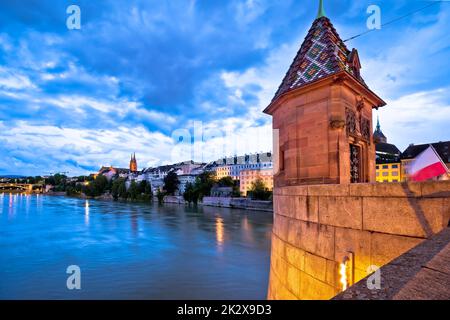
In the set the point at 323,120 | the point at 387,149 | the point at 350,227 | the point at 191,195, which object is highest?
the point at 387,149

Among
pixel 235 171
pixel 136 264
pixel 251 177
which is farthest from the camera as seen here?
pixel 235 171

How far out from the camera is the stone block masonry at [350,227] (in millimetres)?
3402

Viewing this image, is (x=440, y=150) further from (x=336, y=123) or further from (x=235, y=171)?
(x=235, y=171)

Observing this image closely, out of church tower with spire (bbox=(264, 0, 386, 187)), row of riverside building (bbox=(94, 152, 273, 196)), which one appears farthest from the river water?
row of riverside building (bbox=(94, 152, 273, 196))

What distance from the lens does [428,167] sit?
16.9 ft

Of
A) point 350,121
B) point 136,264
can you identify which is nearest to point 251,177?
point 136,264

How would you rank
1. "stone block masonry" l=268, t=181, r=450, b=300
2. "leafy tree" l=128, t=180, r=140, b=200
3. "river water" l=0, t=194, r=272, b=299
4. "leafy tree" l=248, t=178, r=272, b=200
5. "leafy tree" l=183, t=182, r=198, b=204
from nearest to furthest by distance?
1. "stone block masonry" l=268, t=181, r=450, b=300
2. "river water" l=0, t=194, r=272, b=299
3. "leafy tree" l=248, t=178, r=272, b=200
4. "leafy tree" l=183, t=182, r=198, b=204
5. "leafy tree" l=128, t=180, r=140, b=200

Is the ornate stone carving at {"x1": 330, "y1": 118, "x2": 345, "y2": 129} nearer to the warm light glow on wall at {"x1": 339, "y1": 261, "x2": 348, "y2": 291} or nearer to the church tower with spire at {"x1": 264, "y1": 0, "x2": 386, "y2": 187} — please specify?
the church tower with spire at {"x1": 264, "y1": 0, "x2": 386, "y2": 187}

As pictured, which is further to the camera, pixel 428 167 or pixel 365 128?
pixel 365 128

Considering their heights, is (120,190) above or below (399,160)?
below

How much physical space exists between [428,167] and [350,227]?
2.19 metres

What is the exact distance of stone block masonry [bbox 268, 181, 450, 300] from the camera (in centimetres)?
340

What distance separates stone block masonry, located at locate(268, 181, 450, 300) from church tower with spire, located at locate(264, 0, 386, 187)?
1.65 metres

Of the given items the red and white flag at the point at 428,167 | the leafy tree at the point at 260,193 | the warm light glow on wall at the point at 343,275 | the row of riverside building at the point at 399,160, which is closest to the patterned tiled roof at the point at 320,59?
the red and white flag at the point at 428,167
